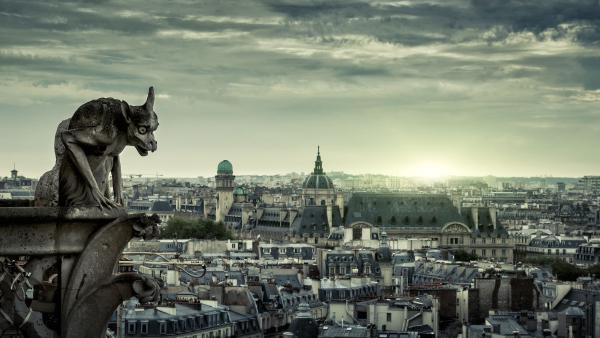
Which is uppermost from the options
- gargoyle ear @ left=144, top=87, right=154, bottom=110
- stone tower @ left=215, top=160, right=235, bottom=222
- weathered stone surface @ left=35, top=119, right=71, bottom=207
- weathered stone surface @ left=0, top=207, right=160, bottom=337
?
stone tower @ left=215, top=160, right=235, bottom=222

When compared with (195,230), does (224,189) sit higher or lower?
higher

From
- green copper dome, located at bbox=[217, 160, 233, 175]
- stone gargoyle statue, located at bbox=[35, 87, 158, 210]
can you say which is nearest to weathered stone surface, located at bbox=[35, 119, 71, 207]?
stone gargoyle statue, located at bbox=[35, 87, 158, 210]

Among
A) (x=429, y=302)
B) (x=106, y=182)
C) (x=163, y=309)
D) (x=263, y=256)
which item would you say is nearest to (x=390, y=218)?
(x=263, y=256)

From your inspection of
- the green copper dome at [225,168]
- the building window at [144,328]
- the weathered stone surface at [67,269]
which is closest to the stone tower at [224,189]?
the green copper dome at [225,168]

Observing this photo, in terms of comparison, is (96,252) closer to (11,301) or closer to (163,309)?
(11,301)

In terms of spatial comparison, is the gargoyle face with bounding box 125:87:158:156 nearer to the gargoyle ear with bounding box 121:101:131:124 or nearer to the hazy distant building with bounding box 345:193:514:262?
the gargoyle ear with bounding box 121:101:131:124

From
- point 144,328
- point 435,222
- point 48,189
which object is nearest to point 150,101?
point 48,189

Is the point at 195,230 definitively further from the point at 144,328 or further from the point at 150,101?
the point at 150,101
